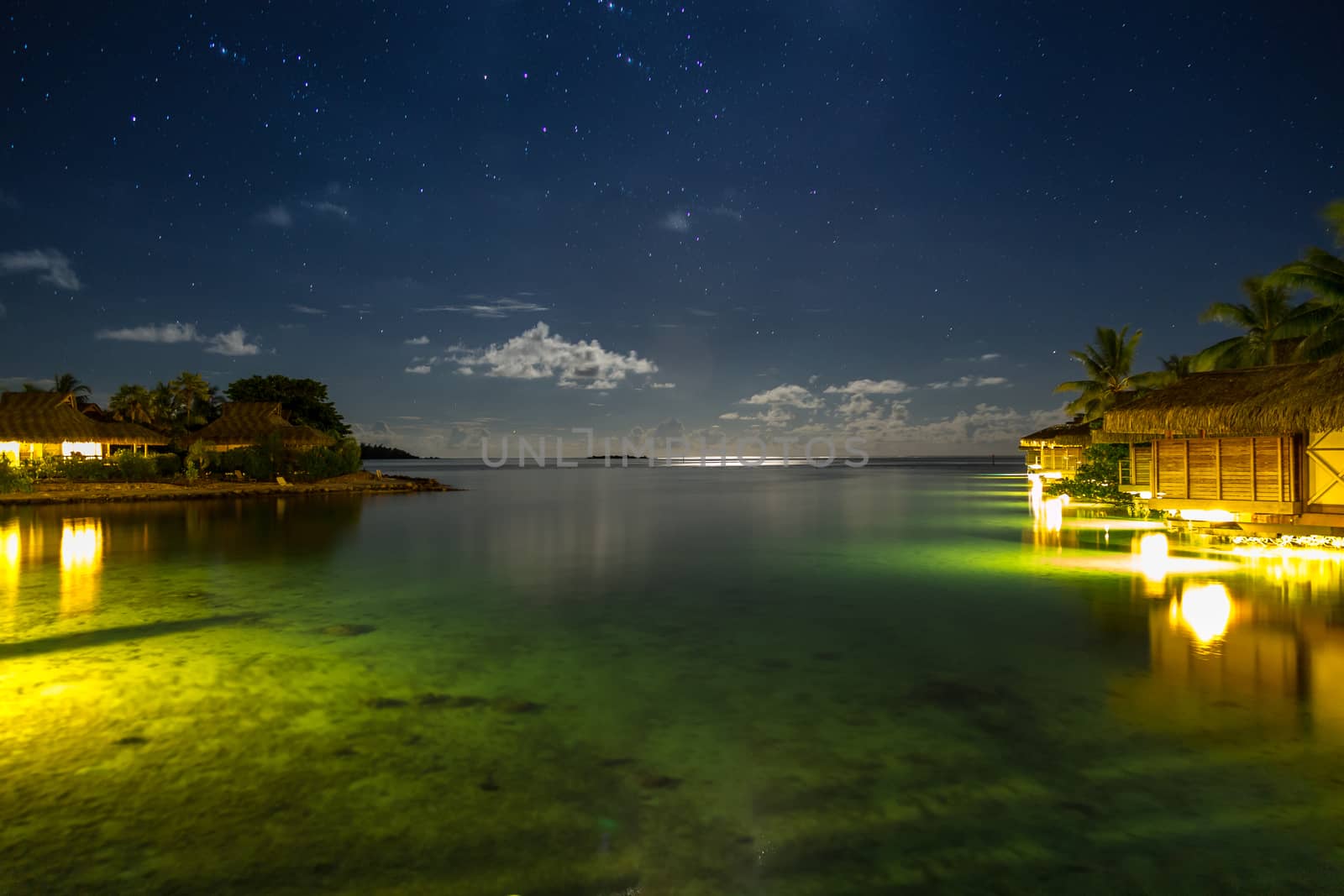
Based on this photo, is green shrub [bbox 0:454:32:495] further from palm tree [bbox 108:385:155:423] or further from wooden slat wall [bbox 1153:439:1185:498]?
wooden slat wall [bbox 1153:439:1185:498]

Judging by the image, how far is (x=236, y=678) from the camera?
6770 mm

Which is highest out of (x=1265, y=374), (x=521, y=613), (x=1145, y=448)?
(x=1265, y=374)

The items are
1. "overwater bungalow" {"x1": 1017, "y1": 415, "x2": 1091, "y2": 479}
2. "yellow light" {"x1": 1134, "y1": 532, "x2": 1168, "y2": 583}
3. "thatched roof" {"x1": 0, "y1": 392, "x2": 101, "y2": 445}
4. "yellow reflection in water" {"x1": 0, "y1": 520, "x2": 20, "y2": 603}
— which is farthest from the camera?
"thatched roof" {"x1": 0, "y1": 392, "x2": 101, "y2": 445}

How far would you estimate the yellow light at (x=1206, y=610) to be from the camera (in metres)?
8.29

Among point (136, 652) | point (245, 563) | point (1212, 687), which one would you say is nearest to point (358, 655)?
point (136, 652)

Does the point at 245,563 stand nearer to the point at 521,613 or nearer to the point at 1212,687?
the point at 521,613

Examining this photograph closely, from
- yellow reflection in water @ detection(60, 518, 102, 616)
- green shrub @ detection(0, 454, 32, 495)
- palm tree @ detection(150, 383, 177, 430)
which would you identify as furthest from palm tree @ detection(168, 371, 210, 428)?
yellow reflection in water @ detection(60, 518, 102, 616)

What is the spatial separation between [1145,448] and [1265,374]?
22.8 ft

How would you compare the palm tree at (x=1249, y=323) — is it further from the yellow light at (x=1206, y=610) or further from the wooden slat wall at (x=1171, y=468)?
the yellow light at (x=1206, y=610)

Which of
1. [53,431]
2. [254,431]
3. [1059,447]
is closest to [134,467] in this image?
[53,431]

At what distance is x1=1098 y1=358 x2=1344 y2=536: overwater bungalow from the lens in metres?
13.5

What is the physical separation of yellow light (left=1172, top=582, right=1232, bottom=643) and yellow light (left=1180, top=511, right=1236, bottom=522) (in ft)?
18.2

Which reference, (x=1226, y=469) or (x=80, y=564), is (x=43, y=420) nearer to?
(x=80, y=564)

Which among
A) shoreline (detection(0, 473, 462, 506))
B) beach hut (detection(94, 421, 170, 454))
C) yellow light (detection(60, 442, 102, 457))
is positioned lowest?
shoreline (detection(0, 473, 462, 506))
